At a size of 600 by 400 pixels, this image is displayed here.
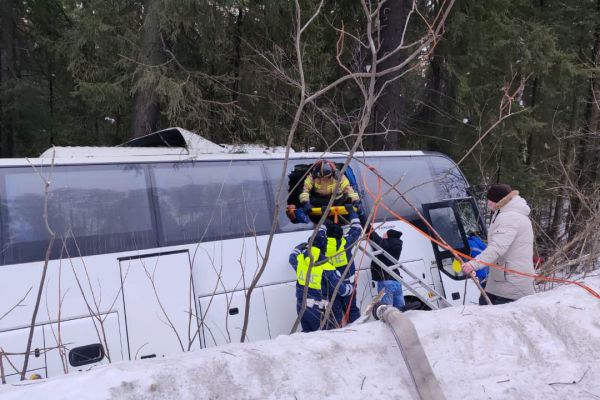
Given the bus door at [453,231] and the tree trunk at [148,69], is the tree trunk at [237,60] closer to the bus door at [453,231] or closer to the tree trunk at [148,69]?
the tree trunk at [148,69]

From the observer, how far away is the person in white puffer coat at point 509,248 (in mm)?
4371

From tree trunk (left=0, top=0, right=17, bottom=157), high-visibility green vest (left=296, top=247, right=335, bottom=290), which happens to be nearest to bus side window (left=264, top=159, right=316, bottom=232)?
high-visibility green vest (left=296, top=247, right=335, bottom=290)

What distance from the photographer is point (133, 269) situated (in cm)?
427

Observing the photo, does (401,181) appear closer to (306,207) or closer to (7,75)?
(306,207)

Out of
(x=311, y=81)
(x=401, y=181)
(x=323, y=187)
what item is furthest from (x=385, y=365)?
(x=311, y=81)

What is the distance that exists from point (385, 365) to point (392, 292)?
3.40 metres

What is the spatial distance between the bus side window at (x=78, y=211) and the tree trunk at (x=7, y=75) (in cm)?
1121

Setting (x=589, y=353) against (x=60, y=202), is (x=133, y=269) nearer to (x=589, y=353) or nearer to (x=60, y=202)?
(x=60, y=202)

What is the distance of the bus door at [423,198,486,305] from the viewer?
618 centimetres

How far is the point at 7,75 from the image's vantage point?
14.6 m

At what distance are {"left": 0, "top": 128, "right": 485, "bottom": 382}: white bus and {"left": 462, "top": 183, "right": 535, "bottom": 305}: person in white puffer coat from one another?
2.59 feet

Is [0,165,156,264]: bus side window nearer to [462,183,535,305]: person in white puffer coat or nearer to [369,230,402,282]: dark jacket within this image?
[369,230,402,282]: dark jacket

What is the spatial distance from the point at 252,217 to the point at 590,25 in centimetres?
1380

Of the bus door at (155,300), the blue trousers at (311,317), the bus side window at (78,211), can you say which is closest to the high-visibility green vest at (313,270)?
the blue trousers at (311,317)
